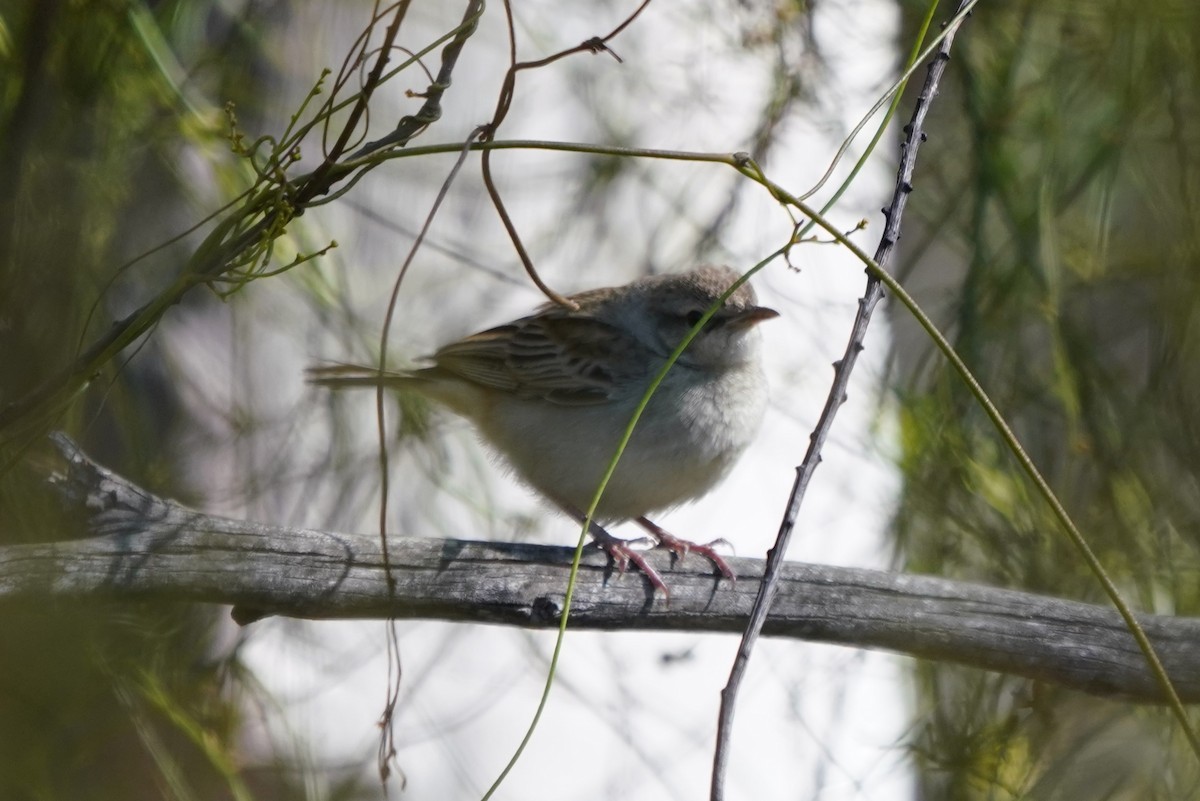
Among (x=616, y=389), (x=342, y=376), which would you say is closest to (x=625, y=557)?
(x=616, y=389)

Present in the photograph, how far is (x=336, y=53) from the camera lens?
475cm

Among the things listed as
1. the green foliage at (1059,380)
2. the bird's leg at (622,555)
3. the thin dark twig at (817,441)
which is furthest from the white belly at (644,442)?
the thin dark twig at (817,441)

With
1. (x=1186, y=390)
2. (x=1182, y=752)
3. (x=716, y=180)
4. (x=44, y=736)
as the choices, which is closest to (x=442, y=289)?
(x=716, y=180)

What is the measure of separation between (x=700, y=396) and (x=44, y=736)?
86.5 inches

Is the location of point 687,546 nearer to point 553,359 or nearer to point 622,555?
point 622,555

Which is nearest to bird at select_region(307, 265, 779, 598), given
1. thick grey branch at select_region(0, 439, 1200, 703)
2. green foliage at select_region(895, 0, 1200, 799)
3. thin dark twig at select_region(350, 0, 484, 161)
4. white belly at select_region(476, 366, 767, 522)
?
white belly at select_region(476, 366, 767, 522)

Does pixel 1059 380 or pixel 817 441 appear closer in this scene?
pixel 817 441

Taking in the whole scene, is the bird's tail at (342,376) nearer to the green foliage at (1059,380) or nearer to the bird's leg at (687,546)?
the bird's leg at (687,546)

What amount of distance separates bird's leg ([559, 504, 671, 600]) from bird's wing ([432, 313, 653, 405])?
1.70 feet

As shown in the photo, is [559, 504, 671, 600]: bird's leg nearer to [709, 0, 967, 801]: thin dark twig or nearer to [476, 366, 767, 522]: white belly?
[476, 366, 767, 522]: white belly

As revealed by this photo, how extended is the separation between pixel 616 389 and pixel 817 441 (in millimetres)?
2250

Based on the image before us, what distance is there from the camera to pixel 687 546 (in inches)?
144

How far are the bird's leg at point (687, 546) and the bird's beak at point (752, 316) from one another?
0.79m

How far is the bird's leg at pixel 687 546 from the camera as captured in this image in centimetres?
320
